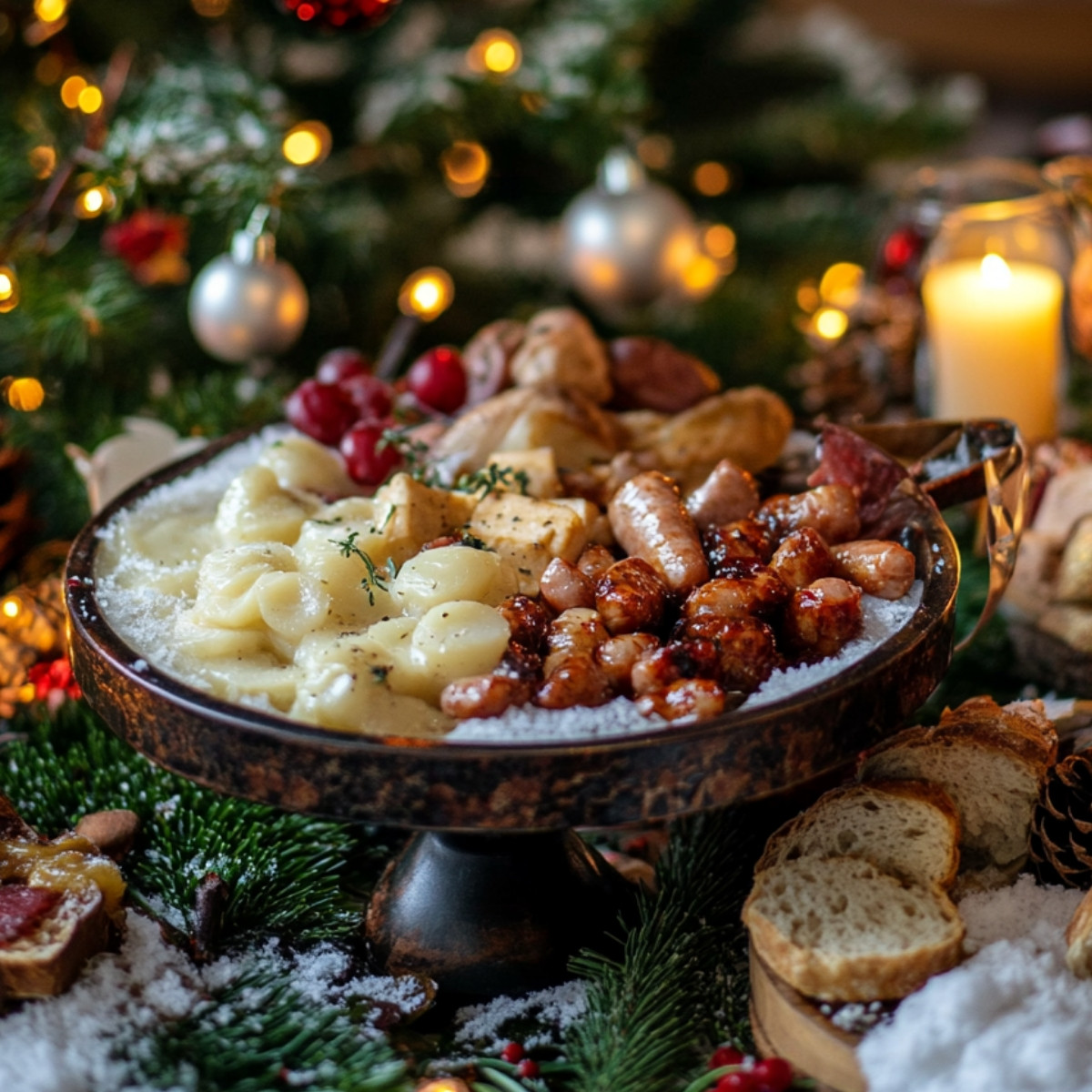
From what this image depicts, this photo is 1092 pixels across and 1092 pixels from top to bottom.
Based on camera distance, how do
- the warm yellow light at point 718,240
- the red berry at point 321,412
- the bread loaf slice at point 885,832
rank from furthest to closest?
the warm yellow light at point 718,240, the red berry at point 321,412, the bread loaf slice at point 885,832

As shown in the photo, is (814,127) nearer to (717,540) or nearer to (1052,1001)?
(717,540)

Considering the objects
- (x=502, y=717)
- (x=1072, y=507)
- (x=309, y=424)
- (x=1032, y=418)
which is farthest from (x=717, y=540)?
(x=1032, y=418)

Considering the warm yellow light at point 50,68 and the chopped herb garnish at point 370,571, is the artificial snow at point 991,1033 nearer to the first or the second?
the chopped herb garnish at point 370,571

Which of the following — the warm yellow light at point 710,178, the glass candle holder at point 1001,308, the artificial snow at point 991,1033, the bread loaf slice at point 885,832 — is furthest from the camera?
the warm yellow light at point 710,178

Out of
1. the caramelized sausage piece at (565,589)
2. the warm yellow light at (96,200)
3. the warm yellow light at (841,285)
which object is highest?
the warm yellow light at (96,200)

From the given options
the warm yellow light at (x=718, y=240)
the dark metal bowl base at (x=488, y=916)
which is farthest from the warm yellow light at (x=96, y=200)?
the warm yellow light at (x=718, y=240)

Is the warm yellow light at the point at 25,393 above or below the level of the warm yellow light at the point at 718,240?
above

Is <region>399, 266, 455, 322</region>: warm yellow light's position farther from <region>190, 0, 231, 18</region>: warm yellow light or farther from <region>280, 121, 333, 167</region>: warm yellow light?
<region>190, 0, 231, 18</region>: warm yellow light
